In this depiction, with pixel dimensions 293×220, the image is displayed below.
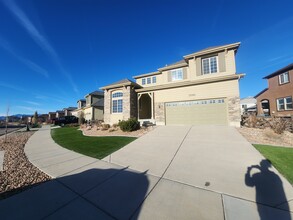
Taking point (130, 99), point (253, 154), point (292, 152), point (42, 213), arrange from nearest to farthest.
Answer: point (42, 213) → point (253, 154) → point (292, 152) → point (130, 99)

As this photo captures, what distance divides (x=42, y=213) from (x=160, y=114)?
1270cm

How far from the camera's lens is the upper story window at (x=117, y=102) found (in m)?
16.9

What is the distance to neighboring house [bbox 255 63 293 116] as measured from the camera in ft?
55.7

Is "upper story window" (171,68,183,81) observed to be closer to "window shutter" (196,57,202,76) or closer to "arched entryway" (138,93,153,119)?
"window shutter" (196,57,202,76)

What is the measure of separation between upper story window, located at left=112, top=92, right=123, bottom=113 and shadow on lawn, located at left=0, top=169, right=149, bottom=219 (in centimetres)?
1290

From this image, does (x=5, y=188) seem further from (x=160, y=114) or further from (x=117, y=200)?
(x=160, y=114)

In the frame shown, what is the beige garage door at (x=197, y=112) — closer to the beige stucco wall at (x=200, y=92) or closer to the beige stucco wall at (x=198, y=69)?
the beige stucco wall at (x=200, y=92)

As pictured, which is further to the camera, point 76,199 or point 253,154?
point 253,154

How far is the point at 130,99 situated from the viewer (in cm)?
1602

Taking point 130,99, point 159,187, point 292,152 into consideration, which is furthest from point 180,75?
point 159,187

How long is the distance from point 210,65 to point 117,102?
1122 centimetres

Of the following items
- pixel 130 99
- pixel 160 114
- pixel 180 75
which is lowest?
pixel 160 114

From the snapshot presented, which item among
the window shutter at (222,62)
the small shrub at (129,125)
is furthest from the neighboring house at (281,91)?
the small shrub at (129,125)

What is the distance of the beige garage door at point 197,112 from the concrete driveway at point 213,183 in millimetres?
6174
